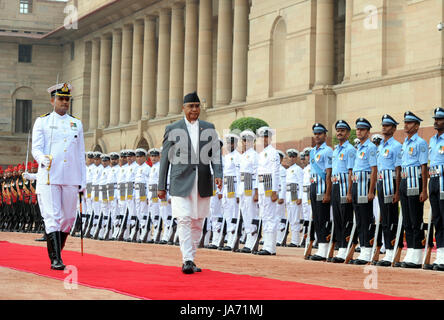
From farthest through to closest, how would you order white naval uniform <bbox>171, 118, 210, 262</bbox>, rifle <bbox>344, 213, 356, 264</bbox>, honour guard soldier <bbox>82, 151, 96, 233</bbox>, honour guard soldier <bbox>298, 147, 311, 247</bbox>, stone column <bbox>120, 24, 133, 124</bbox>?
stone column <bbox>120, 24, 133, 124</bbox> → honour guard soldier <bbox>82, 151, 96, 233</bbox> → honour guard soldier <bbox>298, 147, 311, 247</bbox> → rifle <bbox>344, 213, 356, 264</bbox> → white naval uniform <bbox>171, 118, 210, 262</bbox>

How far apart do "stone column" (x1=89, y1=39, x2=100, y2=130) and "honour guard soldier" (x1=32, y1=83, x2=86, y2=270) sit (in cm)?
5429

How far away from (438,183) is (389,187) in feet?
3.47

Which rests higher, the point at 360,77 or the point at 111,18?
the point at 111,18

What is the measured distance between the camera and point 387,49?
108ft

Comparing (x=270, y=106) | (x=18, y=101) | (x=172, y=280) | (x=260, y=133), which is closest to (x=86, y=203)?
(x=260, y=133)

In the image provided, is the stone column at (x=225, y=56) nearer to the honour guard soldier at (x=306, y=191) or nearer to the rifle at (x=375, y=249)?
the honour guard soldier at (x=306, y=191)

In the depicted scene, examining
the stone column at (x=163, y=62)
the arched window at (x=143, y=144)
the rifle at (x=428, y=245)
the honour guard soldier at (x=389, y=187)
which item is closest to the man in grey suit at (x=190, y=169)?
the honour guard soldier at (x=389, y=187)

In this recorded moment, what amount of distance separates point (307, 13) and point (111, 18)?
25.8 metres

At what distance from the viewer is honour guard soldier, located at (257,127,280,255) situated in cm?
1752

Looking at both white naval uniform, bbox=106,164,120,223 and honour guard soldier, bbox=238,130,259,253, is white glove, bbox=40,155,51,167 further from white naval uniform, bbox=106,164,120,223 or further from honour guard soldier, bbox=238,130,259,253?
white naval uniform, bbox=106,164,120,223

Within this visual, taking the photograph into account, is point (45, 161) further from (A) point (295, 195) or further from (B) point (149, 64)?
(B) point (149, 64)

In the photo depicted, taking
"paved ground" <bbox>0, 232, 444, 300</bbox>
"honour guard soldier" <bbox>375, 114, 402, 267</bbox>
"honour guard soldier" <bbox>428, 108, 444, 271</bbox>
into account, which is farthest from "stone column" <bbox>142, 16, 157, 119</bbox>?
"honour guard soldier" <bbox>428, 108, 444, 271</bbox>

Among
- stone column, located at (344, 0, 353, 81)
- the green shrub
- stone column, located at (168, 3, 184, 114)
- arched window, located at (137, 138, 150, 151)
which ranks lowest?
the green shrub

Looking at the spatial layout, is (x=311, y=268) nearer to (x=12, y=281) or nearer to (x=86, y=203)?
(x=12, y=281)
